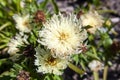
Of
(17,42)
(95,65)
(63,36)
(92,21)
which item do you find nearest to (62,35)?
(63,36)

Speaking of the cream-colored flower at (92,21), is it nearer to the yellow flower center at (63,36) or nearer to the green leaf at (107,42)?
the green leaf at (107,42)

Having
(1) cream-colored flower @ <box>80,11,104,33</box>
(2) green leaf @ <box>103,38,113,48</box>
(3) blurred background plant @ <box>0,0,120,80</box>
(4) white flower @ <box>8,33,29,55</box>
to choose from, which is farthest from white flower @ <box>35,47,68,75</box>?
(2) green leaf @ <box>103,38,113,48</box>

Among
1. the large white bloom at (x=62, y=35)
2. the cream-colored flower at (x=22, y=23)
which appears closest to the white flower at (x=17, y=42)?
the cream-colored flower at (x=22, y=23)

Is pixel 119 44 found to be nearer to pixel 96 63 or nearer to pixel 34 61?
pixel 96 63

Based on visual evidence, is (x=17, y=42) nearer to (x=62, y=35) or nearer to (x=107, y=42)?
(x=62, y=35)

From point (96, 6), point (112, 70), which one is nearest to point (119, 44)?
point (112, 70)

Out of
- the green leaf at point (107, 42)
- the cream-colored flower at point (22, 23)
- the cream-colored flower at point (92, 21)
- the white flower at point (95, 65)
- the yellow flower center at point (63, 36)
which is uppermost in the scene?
the cream-colored flower at point (22, 23)
